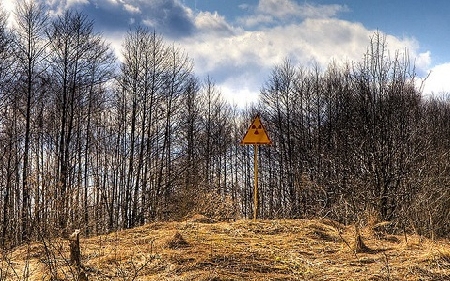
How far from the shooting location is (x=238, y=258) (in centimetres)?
655

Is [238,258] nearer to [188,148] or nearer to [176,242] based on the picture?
[176,242]

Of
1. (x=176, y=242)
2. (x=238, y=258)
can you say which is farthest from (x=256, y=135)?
(x=238, y=258)

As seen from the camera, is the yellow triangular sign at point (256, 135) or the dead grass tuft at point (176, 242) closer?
the dead grass tuft at point (176, 242)

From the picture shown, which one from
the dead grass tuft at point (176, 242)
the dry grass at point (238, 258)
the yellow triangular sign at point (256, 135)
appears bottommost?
the dry grass at point (238, 258)

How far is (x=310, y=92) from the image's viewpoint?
32.8 meters

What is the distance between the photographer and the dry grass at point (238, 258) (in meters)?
5.75

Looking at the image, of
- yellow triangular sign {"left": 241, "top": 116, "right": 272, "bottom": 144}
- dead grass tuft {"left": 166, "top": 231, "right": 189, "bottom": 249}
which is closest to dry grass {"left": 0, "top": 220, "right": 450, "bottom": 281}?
dead grass tuft {"left": 166, "top": 231, "right": 189, "bottom": 249}

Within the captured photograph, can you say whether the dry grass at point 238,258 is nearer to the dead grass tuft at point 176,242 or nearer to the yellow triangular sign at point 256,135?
the dead grass tuft at point 176,242

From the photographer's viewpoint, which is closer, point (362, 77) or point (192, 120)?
point (362, 77)

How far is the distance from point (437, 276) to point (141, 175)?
794 inches

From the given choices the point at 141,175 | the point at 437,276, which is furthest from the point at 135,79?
the point at 437,276

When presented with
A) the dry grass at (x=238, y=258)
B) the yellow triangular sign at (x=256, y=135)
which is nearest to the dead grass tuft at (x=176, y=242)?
the dry grass at (x=238, y=258)

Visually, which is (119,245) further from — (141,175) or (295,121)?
(295,121)

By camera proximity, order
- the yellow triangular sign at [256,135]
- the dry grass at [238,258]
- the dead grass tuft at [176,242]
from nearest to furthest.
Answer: the dry grass at [238,258] → the dead grass tuft at [176,242] → the yellow triangular sign at [256,135]
